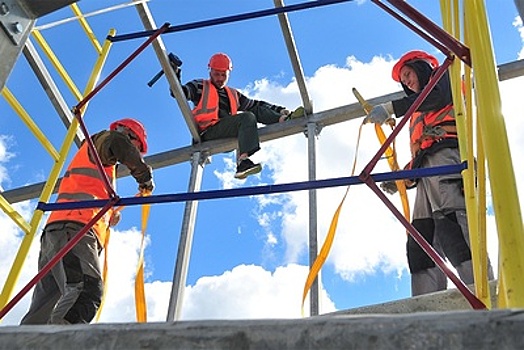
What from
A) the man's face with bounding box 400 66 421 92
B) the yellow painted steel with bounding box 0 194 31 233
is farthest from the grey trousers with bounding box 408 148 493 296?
the yellow painted steel with bounding box 0 194 31 233

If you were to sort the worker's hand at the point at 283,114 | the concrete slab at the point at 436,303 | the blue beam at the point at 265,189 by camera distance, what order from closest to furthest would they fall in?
the concrete slab at the point at 436,303
the blue beam at the point at 265,189
the worker's hand at the point at 283,114

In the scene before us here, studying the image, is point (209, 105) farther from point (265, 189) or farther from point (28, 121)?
point (265, 189)

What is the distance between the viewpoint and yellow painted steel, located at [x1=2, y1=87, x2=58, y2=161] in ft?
14.8

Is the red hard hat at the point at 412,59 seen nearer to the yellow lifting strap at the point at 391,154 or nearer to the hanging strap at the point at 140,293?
the yellow lifting strap at the point at 391,154

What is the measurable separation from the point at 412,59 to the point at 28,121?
2853 millimetres

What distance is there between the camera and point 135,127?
504 centimetres

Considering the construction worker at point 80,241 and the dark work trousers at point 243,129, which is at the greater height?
the dark work trousers at point 243,129

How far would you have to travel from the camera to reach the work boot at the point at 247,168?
524 centimetres

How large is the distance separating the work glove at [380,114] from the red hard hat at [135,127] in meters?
1.81

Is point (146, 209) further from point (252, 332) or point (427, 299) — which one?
point (252, 332)

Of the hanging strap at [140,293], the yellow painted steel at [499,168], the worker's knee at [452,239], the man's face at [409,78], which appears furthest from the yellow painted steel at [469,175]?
the hanging strap at [140,293]

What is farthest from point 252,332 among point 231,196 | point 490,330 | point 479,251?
point 231,196

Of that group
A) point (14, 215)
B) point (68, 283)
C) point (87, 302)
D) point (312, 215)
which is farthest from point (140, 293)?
point (312, 215)

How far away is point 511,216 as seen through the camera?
118 centimetres
